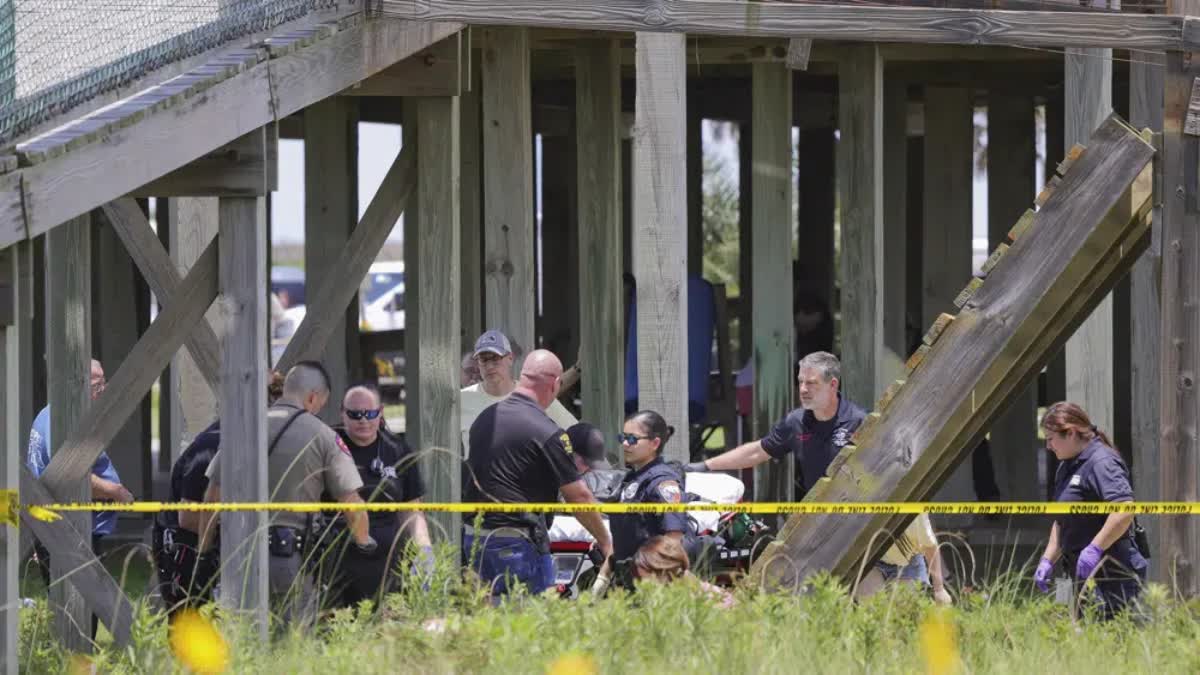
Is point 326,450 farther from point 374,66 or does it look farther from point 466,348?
point 466,348

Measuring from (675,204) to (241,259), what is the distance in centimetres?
214

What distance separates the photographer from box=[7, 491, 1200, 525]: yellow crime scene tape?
6.74 m

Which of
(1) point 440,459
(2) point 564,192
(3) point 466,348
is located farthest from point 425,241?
(2) point 564,192

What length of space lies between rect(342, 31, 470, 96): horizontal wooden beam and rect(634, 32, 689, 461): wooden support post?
0.80 meters

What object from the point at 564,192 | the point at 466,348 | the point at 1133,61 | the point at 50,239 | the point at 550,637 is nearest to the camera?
the point at 550,637

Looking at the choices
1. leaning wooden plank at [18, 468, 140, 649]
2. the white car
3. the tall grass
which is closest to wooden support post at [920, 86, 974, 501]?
the tall grass

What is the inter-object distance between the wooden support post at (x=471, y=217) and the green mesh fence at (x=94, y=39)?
3.91m

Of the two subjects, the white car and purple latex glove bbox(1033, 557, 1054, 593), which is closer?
purple latex glove bbox(1033, 557, 1054, 593)

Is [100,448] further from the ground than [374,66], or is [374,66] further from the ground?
[374,66]

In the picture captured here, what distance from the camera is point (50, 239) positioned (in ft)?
28.9

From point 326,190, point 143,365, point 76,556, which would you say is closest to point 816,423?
point 143,365

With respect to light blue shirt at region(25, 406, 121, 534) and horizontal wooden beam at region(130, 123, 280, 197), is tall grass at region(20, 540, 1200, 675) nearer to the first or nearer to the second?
horizontal wooden beam at region(130, 123, 280, 197)

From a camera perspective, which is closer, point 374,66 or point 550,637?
point 550,637

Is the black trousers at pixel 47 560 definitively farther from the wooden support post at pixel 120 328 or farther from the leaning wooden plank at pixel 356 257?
the wooden support post at pixel 120 328
